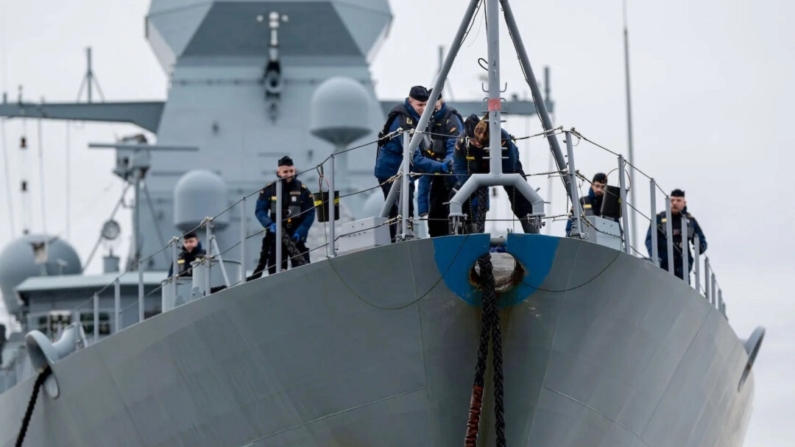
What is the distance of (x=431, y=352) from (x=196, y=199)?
26.5 feet

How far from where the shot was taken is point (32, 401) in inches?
508

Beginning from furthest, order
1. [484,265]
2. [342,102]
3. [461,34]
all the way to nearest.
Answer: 1. [342,102]
2. [461,34]
3. [484,265]

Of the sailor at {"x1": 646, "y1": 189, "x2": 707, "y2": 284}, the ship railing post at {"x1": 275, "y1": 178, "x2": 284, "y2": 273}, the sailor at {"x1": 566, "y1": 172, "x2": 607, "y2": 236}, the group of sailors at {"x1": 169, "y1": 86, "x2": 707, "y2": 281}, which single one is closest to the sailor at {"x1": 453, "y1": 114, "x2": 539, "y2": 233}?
the group of sailors at {"x1": 169, "y1": 86, "x2": 707, "y2": 281}

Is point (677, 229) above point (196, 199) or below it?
below

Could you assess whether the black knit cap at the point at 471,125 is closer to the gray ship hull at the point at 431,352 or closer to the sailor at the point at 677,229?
the gray ship hull at the point at 431,352

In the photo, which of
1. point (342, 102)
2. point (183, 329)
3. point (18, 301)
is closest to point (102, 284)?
point (18, 301)

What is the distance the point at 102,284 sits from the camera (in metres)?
17.3

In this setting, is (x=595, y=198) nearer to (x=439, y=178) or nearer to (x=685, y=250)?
(x=685, y=250)

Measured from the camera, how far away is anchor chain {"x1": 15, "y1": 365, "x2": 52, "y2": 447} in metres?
12.6

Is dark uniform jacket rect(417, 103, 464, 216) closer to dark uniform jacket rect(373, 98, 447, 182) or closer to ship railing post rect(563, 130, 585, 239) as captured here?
dark uniform jacket rect(373, 98, 447, 182)

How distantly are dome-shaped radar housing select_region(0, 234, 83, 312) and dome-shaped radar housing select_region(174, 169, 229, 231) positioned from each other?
2.77 meters

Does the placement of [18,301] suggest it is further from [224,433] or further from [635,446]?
[635,446]

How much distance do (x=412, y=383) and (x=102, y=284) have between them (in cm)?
851

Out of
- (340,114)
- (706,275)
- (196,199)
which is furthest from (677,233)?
(196,199)
